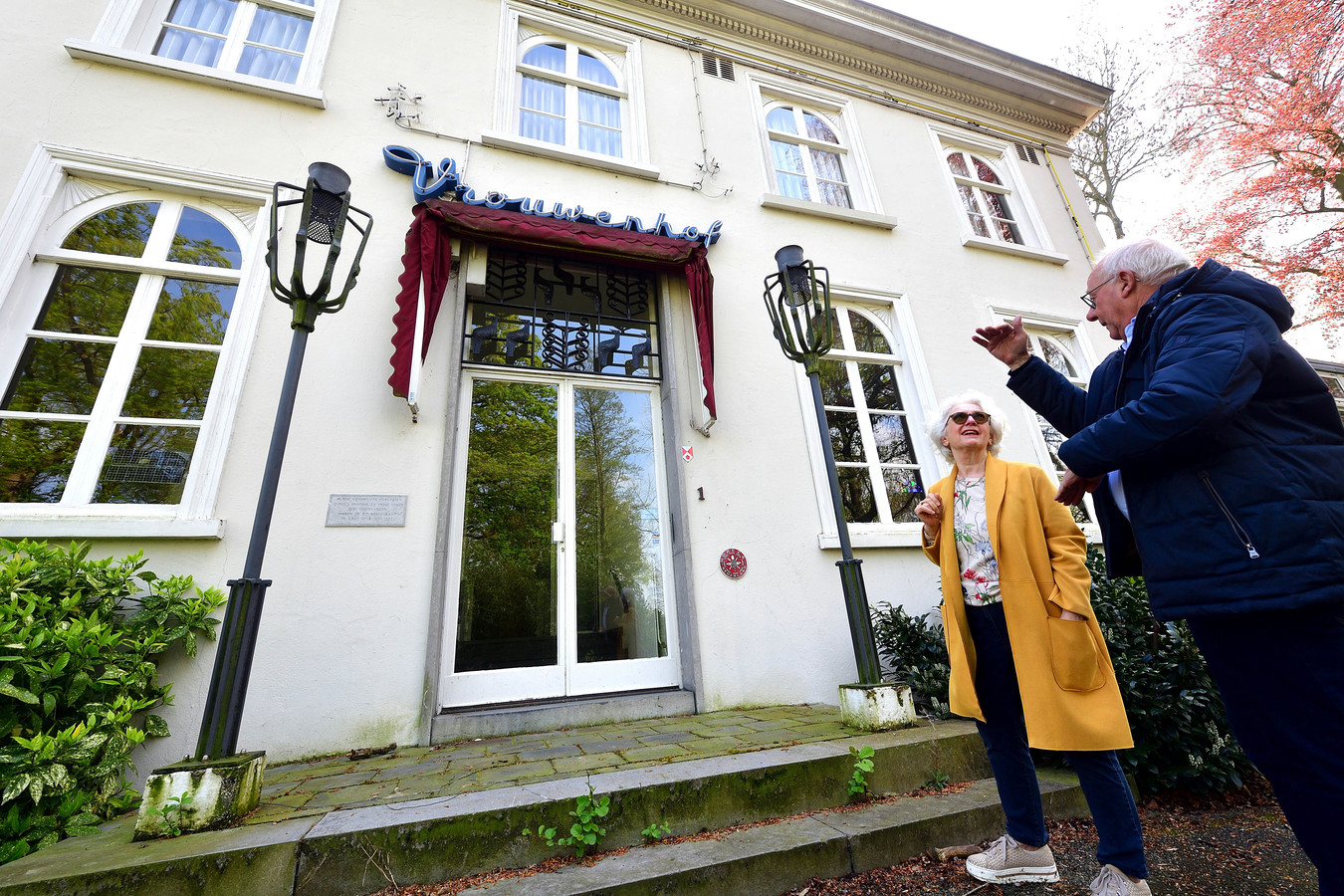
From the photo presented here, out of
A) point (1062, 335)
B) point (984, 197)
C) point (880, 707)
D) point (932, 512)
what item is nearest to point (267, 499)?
point (932, 512)

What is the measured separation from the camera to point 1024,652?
1.93m

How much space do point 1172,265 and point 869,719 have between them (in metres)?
2.59

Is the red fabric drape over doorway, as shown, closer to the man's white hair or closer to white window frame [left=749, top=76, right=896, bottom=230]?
white window frame [left=749, top=76, right=896, bottom=230]

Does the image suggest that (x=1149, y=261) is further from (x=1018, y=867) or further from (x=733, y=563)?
(x=733, y=563)

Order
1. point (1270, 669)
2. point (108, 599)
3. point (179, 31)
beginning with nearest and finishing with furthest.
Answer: point (1270, 669), point (108, 599), point (179, 31)

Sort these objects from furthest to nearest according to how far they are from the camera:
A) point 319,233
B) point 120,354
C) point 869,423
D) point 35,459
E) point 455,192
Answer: point 869,423, point 455,192, point 120,354, point 35,459, point 319,233

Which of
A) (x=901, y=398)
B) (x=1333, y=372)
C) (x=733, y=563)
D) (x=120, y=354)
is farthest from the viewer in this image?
(x=1333, y=372)

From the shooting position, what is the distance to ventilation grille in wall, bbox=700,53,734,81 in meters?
6.50

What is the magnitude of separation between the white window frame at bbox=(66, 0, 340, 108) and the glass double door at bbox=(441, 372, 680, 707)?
9.76 ft

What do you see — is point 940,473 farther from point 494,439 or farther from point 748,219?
point 494,439

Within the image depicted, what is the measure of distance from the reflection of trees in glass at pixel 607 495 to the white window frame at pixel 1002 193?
5.22 metres

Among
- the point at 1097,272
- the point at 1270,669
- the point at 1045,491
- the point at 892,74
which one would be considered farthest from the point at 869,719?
the point at 892,74

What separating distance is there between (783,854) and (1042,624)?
130cm

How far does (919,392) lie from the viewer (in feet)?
18.5
